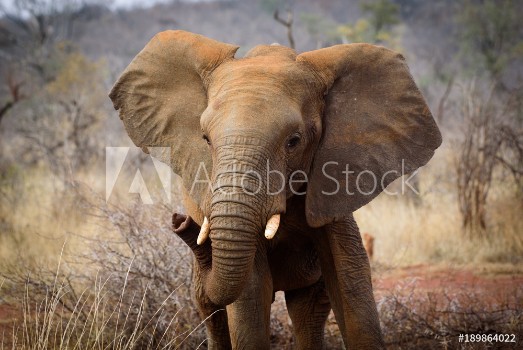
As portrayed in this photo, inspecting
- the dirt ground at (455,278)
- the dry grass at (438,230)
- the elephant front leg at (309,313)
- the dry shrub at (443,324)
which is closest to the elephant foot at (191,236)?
the elephant front leg at (309,313)

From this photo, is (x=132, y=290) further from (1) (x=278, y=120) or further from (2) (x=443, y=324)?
(1) (x=278, y=120)

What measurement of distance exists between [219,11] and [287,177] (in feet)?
129

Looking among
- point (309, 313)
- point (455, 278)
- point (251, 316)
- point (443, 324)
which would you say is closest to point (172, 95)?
point (251, 316)

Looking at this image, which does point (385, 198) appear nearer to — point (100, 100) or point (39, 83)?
point (100, 100)

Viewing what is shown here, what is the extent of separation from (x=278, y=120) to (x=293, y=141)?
20 centimetres

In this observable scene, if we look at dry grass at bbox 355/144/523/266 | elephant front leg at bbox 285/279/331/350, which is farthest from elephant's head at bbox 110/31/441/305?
dry grass at bbox 355/144/523/266

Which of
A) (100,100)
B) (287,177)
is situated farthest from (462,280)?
(100,100)

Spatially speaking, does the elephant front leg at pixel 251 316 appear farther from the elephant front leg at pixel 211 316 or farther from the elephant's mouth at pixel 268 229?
the elephant's mouth at pixel 268 229

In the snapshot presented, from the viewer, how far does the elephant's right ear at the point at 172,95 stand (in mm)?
4438

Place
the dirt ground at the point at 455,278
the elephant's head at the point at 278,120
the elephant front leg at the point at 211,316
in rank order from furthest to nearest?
the dirt ground at the point at 455,278
the elephant front leg at the point at 211,316
the elephant's head at the point at 278,120

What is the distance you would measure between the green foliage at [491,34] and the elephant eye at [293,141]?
63.6 ft

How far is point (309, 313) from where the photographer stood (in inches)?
207

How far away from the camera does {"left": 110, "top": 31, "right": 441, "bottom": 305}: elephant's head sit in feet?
12.6

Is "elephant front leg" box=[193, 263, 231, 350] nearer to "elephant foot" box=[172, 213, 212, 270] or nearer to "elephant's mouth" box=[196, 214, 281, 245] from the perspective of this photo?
"elephant foot" box=[172, 213, 212, 270]
